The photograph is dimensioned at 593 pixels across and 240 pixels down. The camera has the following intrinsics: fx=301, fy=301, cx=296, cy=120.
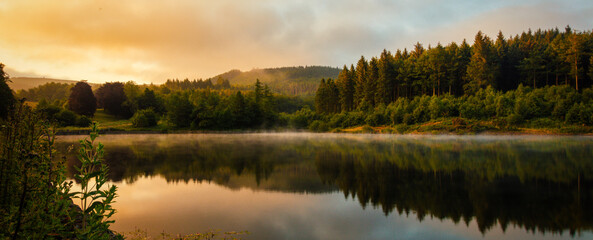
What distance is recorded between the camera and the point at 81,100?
82.0 m

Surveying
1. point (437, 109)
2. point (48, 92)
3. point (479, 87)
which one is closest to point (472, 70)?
point (479, 87)

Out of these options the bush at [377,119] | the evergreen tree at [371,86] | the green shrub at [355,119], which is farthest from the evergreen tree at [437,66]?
the green shrub at [355,119]

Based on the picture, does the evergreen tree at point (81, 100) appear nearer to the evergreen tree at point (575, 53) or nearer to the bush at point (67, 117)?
the bush at point (67, 117)

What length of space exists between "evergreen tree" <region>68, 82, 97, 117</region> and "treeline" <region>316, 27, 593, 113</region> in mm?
69996

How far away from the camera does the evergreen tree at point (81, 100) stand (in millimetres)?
81375

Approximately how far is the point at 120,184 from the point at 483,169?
17.7 metres

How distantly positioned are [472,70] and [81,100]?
9605 cm

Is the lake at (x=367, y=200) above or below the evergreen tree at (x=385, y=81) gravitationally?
below

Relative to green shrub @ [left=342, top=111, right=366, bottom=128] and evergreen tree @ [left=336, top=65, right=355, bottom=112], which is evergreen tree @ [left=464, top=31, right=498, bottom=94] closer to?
green shrub @ [left=342, top=111, right=366, bottom=128]

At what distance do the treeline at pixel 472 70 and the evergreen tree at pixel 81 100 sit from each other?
7000 centimetres

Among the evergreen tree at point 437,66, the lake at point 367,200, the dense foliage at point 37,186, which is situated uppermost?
the evergreen tree at point 437,66

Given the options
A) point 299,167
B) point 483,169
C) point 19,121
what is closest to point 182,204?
point 19,121

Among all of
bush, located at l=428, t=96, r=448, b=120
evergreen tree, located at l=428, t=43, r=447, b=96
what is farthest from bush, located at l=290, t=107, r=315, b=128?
bush, located at l=428, t=96, r=448, b=120

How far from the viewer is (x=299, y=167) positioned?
17516mm
